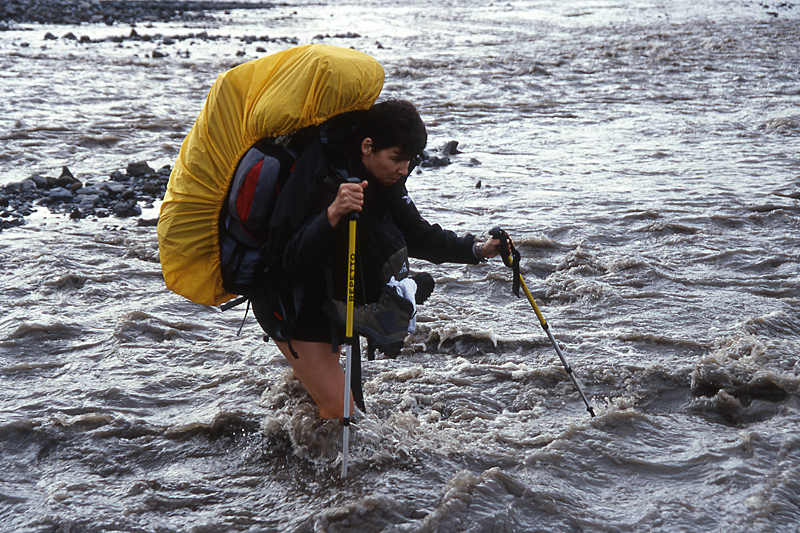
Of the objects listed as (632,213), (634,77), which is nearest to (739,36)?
(634,77)

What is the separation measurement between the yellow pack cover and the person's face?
284 mm

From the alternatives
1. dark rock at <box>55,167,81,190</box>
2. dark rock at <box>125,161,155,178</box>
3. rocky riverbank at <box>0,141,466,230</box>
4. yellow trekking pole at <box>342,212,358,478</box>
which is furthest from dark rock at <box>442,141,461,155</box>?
yellow trekking pole at <box>342,212,358,478</box>

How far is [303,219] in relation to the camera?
162 inches

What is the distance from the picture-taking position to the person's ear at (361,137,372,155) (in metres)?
4.29

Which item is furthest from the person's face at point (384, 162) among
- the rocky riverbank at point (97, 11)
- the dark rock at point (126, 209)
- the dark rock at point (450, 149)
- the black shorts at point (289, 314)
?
the rocky riverbank at point (97, 11)

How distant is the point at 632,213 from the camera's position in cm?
1048

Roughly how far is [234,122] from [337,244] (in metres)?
0.95

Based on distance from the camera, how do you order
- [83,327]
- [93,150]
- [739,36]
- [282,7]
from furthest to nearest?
[282,7] < [739,36] < [93,150] < [83,327]

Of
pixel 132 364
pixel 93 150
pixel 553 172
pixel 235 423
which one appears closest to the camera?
pixel 235 423

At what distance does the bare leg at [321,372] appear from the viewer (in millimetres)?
4715

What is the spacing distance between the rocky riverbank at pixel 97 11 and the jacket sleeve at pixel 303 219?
116 feet

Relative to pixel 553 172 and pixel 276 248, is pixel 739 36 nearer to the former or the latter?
pixel 553 172

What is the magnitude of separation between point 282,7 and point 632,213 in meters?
52.7

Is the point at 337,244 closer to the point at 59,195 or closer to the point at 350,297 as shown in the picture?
the point at 350,297
